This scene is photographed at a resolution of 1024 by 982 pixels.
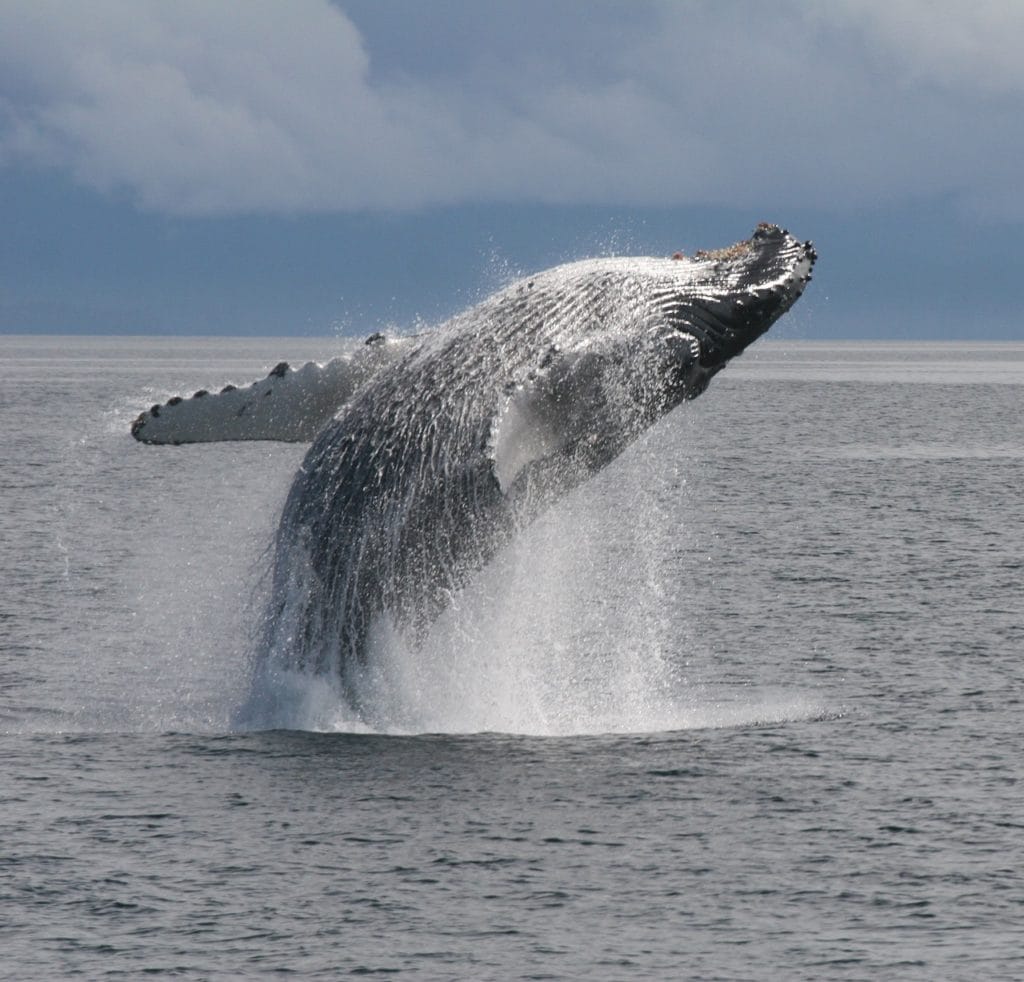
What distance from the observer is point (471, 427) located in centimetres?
1295

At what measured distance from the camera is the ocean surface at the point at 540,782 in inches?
385

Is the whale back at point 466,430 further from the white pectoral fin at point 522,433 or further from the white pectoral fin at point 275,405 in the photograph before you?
the white pectoral fin at point 275,405

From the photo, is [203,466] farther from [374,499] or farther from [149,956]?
[149,956]

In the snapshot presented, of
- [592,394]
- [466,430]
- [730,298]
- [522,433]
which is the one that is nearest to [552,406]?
[592,394]

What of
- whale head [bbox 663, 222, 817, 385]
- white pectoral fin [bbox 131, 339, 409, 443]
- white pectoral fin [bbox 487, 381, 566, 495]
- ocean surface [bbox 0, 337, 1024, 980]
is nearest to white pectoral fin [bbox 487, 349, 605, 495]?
white pectoral fin [bbox 487, 381, 566, 495]

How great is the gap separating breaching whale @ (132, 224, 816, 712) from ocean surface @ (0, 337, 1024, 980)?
0.53 meters

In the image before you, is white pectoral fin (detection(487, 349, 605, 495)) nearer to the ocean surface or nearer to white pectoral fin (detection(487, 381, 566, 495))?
white pectoral fin (detection(487, 381, 566, 495))

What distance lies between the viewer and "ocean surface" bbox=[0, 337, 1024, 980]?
9773 millimetres

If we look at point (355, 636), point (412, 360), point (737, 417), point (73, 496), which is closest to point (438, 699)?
point (355, 636)

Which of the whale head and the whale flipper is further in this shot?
the whale head

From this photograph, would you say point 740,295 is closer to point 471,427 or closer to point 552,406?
point 552,406

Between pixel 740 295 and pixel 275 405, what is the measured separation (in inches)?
139

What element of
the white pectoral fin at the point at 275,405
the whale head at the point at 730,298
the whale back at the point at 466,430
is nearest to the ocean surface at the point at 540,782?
the white pectoral fin at the point at 275,405

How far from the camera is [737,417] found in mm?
69062
